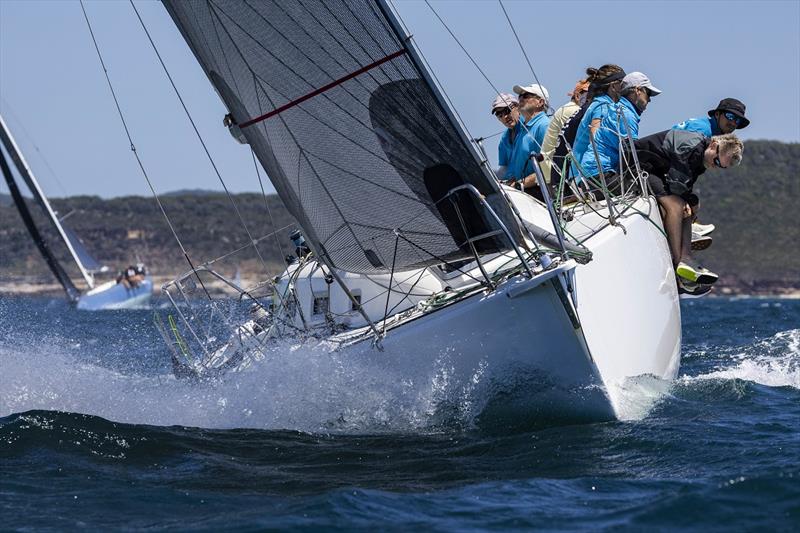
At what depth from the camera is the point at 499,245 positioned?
6.90 metres

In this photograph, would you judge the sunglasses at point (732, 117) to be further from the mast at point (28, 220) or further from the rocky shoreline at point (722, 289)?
the rocky shoreline at point (722, 289)

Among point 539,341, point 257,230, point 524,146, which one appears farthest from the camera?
point 257,230

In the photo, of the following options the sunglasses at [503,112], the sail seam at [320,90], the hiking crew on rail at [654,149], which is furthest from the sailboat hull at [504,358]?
the sunglasses at [503,112]

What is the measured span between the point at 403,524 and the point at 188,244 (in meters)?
64.8

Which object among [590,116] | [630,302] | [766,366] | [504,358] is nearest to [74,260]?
[766,366]

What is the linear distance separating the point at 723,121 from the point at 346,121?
2.75 meters

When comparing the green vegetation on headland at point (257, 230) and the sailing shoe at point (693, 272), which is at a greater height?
the sailing shoe at point (693, 272)

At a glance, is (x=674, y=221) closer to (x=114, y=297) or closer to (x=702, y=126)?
(x=702, y=126)

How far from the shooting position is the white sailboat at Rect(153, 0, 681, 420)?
6.45 meters

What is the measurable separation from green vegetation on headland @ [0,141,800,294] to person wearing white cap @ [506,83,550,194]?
4914 cm

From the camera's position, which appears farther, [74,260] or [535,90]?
[74,260]

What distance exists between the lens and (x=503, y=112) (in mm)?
9039

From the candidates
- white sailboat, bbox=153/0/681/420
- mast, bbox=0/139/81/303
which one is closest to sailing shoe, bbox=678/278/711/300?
white sailboat, bbox=153/0/681/420

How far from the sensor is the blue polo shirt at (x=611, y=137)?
26.6 ft
